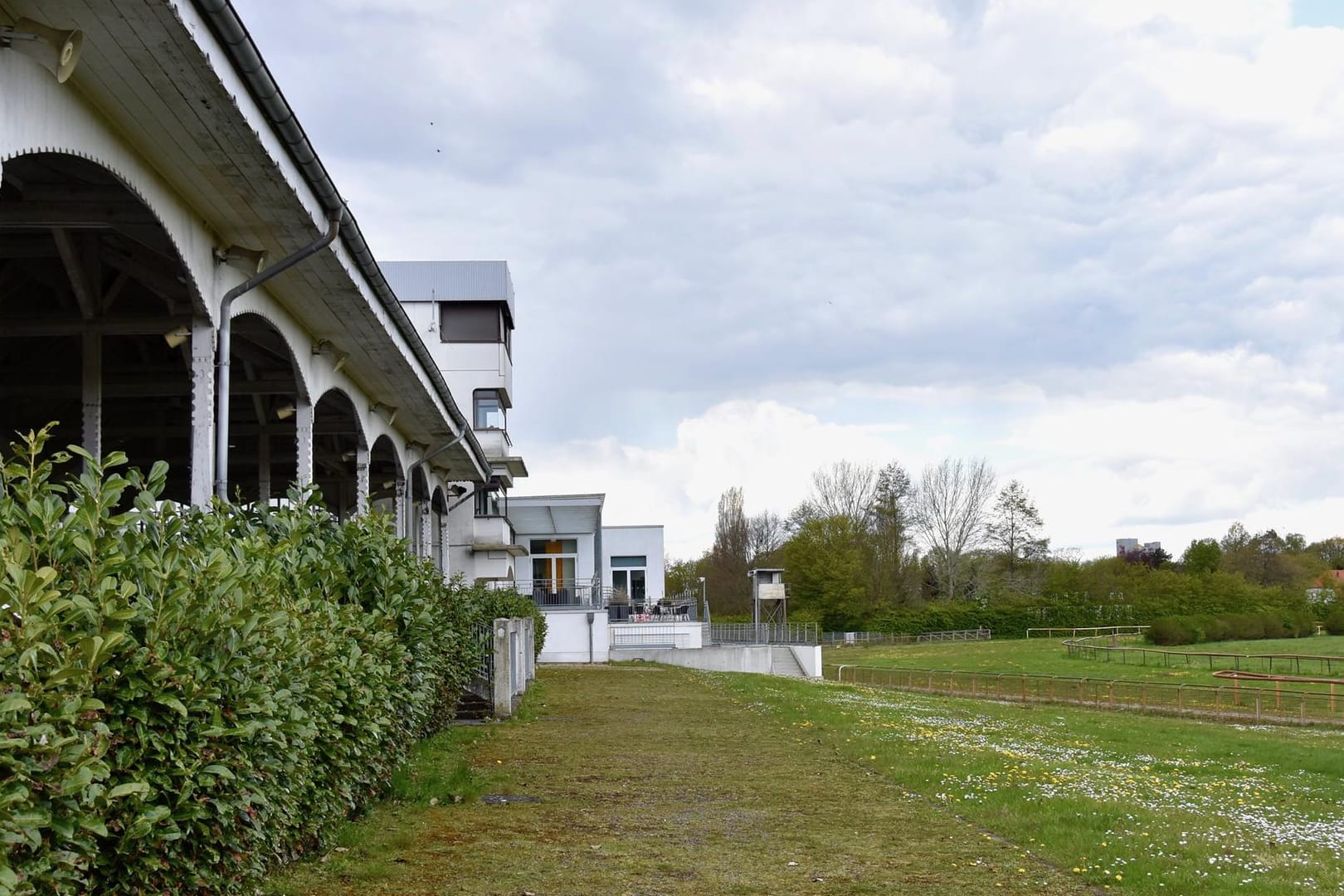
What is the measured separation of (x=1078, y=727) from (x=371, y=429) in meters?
13.5

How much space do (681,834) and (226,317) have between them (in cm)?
552

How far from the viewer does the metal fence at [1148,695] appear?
2884 centimetres

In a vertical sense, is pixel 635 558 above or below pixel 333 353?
below

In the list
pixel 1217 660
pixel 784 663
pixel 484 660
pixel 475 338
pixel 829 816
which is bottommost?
pixel 1217 660

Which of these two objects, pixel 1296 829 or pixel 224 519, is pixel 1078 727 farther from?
pixel 224 519

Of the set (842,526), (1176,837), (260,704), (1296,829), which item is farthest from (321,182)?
(842,526)

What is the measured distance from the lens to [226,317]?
404 inches

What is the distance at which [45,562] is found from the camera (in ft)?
14.7

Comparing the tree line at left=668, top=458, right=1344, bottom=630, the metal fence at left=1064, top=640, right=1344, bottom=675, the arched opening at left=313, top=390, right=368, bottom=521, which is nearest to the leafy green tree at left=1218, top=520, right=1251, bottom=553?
the tree line at left=668, top=458, right=1344, bottom=630

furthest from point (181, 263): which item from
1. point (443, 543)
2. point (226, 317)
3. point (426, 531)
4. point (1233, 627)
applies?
point (1233, 627)

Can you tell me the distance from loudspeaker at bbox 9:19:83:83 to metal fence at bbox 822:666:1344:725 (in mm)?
28302

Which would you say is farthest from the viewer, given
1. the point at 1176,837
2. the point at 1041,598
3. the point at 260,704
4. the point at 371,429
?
the point at 1041,598

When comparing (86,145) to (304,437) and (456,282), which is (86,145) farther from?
(456,282)

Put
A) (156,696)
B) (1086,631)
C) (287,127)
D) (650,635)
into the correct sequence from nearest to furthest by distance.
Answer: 1. (156,696)
2. (287,127)
3. (650,635)
4. (1086,631)
